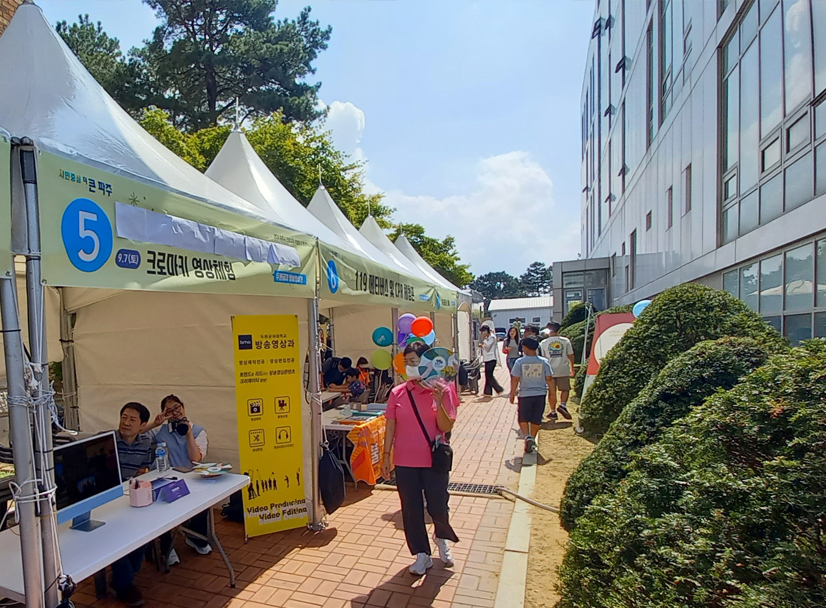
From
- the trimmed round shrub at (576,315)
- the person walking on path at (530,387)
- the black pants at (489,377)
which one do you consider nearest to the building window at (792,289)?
the person walking on path at (530,387)

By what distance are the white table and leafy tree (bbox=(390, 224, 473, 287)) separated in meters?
33.9

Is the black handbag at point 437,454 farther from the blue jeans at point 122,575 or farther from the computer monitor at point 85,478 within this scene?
the blue jeans at point 122,575

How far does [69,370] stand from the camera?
17.6 ft

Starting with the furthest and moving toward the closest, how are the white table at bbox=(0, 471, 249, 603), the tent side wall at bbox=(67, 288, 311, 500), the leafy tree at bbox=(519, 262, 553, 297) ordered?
the leafy tree at bbox=(519, 262, 553, 297), the tent side wall at bbox=(67, 288, 311, 500), the white table at bbox=(0, 471, 249, 603)

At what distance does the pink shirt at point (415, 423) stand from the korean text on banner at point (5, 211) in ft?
8.09

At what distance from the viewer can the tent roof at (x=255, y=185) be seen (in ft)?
18.5

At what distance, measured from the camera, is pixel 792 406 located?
1.99 meters

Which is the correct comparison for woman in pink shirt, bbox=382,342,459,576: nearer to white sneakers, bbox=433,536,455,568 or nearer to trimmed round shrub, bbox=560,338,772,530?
white sneakers, bbox=433,536,455,568

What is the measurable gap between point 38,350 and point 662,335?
613 cm

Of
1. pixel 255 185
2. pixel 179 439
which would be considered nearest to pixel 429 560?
pixel 179 439

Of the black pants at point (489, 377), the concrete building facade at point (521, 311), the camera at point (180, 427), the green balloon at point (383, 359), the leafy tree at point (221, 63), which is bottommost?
the concrete building facade at point (521, 311)

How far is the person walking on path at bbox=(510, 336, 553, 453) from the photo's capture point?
6.45 metres

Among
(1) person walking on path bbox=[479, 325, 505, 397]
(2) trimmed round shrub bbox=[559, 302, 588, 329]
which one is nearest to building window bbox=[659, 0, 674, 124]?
(1) person walking on path bbox=[479, 325, 505, 397]

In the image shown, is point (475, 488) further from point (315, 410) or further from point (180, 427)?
point (180, 427)
